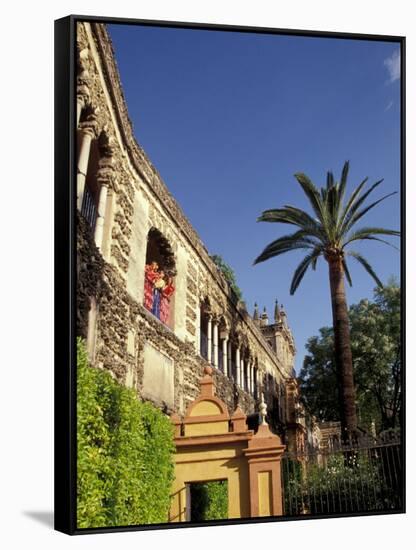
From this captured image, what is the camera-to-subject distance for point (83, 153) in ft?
28.5

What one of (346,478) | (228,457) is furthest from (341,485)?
(228,457)

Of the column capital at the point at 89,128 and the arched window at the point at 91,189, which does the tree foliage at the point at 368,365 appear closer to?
the arched window at the point at 91,189

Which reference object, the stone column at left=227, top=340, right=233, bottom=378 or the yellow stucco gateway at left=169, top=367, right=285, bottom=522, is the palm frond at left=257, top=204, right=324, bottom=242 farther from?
the yellow stucco gateway at left=169, top=367, right=285, bottom=522

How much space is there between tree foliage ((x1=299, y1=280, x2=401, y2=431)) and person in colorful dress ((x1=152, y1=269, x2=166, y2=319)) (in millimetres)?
1744

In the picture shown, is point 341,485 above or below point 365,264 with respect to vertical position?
below

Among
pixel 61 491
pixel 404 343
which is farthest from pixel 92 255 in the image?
pixel 404 343

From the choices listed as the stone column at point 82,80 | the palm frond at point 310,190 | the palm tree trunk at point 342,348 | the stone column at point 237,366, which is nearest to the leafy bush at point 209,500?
the stone column at point 237,366

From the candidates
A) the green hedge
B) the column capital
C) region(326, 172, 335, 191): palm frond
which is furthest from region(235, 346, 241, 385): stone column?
the column capital

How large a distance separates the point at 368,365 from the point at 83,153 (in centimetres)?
427

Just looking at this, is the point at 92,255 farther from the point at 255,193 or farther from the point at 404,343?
the point at 404,343

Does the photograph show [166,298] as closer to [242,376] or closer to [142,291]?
[142,291]

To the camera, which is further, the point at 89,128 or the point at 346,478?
the point at 346,478

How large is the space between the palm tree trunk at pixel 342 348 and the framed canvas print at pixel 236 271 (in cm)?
2

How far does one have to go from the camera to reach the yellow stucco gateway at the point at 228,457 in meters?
9.75
